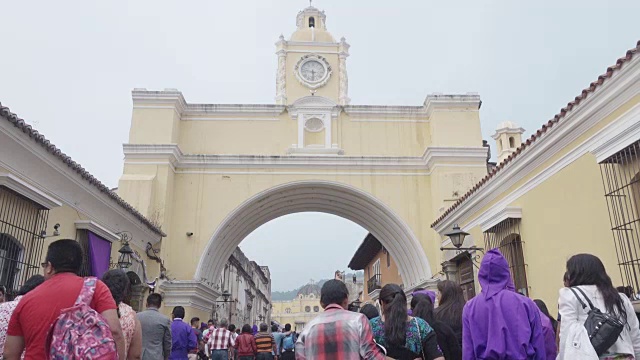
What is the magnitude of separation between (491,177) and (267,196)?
752 cm

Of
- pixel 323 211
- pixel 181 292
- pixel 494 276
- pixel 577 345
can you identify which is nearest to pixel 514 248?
pixel 494 276

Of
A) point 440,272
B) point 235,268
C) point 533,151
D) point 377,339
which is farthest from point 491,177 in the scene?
point 235,268

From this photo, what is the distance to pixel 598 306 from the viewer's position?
123 inches

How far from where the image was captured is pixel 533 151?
8.45 m

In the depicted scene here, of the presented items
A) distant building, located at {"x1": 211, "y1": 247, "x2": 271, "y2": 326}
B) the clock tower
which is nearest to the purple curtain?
the clock tower

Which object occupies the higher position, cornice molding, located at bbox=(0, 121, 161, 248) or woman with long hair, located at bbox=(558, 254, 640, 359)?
cornice molding, located at bbox=(0, 121, 161, 248)

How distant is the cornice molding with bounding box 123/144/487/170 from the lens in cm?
1534

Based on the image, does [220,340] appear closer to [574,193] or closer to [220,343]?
[220,343]

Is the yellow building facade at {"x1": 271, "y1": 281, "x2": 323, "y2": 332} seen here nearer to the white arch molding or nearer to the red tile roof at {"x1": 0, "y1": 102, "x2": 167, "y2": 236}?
the white arch molding

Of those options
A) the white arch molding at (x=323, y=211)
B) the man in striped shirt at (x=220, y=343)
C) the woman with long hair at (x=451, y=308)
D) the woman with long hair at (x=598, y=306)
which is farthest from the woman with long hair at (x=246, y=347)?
the woman with long hair at (x=598, y=306)

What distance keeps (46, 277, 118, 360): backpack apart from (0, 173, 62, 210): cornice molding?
15.8ft

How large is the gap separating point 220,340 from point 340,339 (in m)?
6.79

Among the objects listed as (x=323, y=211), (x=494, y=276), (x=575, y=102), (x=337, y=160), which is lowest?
(x=494, y=276)

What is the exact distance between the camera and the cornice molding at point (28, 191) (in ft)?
22.2
